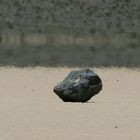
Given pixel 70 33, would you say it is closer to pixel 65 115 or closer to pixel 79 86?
pixel 79 86

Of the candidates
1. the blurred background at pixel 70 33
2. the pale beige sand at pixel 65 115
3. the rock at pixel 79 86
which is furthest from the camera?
the blurred background at pixel 70 33

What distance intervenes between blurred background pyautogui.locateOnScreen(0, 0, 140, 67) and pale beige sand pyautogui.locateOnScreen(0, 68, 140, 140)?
4853 mm

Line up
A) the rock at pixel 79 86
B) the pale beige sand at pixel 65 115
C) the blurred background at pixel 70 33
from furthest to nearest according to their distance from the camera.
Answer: the blurred background at pixel 70 33 < the rock at pixel 79 86 < the pale beige sand at pixel 65 115

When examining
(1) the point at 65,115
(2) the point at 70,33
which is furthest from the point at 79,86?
(2) the point at 70,33

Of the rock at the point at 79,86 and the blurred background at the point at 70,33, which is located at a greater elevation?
the rock at the point at 79,86

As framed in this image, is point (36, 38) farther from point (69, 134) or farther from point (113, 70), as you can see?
point (69, 134)

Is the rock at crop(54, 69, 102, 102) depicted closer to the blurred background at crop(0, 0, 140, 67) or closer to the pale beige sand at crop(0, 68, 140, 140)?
the pale beige sand at crop(0, 68, 140, 140)

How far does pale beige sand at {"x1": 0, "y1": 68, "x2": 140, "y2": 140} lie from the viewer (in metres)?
6.34

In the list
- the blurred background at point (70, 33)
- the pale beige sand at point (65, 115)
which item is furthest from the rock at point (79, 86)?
the blurred background at point (70, 33)

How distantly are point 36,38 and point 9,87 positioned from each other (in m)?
5.84

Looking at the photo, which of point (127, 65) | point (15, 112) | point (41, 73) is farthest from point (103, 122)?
point (127, 65)

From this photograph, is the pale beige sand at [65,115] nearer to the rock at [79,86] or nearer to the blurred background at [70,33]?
the rock at [79,86]

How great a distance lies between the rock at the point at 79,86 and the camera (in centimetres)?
889

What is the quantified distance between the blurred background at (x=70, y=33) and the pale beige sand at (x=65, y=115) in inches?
191
